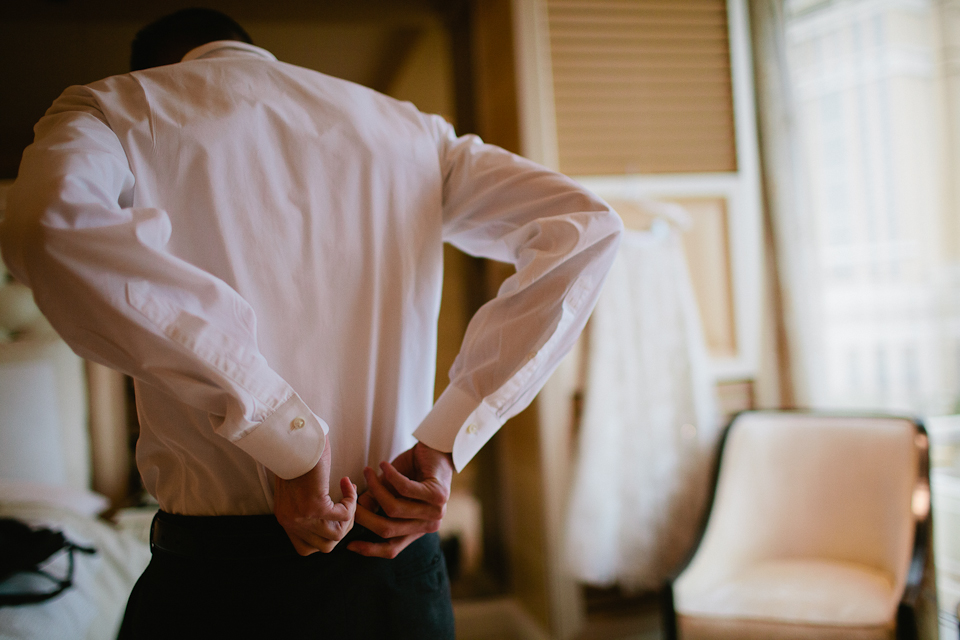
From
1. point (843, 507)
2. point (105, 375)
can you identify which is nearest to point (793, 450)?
point (843, 507)

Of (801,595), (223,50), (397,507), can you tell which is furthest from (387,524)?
(801,595)

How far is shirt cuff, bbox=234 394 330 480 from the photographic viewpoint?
627 mm

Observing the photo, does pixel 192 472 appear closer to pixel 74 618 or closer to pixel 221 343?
pixel 221 343

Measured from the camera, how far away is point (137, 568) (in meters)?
1.28

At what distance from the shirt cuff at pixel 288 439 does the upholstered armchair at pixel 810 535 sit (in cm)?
131

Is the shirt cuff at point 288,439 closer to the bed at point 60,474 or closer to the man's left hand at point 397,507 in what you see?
the man's left hand at point 397,507

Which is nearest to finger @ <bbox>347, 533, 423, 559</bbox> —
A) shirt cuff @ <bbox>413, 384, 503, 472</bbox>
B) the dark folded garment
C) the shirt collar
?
shirt cuff @ <bbox>413, 384, 503, 472</bbox>

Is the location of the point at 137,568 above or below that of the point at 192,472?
below

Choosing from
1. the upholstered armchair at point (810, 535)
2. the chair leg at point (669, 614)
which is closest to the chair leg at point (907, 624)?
the upholstered armchair at point (810, 535)

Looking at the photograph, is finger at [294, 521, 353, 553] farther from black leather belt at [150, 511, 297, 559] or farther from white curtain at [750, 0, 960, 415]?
white curtain at [750, 0, 960, 415]

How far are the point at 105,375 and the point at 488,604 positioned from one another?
1.59 m

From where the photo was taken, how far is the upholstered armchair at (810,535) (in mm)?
1498

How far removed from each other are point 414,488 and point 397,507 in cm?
3

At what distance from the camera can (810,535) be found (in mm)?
1858
